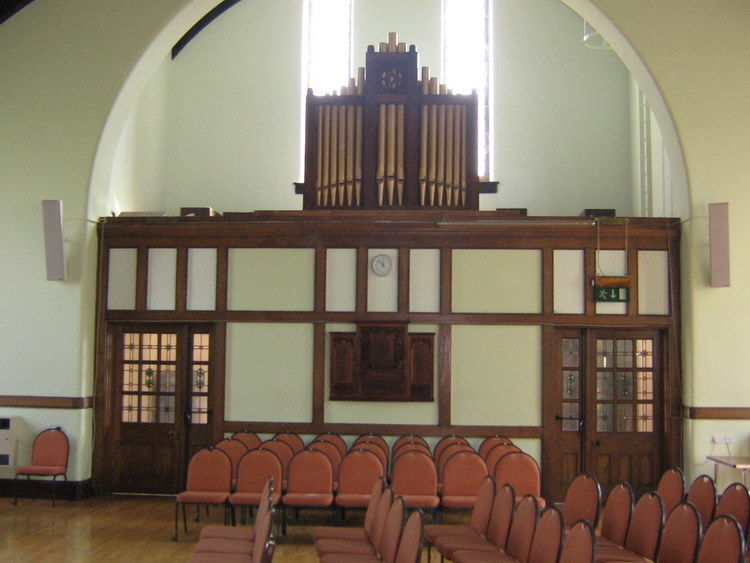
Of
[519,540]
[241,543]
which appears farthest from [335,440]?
[519,540]

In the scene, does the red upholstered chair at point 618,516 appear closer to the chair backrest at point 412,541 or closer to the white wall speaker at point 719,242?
the chair backrest at point 412,541

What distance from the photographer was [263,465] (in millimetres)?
8945

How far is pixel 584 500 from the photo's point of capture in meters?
7.21

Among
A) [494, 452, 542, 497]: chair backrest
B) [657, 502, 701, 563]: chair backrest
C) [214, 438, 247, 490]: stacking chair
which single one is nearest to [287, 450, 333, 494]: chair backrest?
[214, 438, 247, 490]: stacking chair

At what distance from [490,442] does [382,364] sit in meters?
1.66

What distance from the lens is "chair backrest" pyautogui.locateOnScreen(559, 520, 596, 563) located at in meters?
5.20

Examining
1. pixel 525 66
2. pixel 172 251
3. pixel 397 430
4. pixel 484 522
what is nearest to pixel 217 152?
pixel 172 251

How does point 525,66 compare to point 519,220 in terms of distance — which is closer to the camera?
point 519,220

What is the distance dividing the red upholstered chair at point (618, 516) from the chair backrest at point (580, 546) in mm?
1488

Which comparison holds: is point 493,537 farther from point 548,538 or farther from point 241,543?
point 241,543

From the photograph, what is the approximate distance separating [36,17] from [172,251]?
11.6ft

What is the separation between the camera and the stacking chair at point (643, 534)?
20.5 ft

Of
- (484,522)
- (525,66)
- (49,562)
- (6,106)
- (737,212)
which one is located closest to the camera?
(484,522)

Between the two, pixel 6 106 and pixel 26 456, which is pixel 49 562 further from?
pixel 6 106
